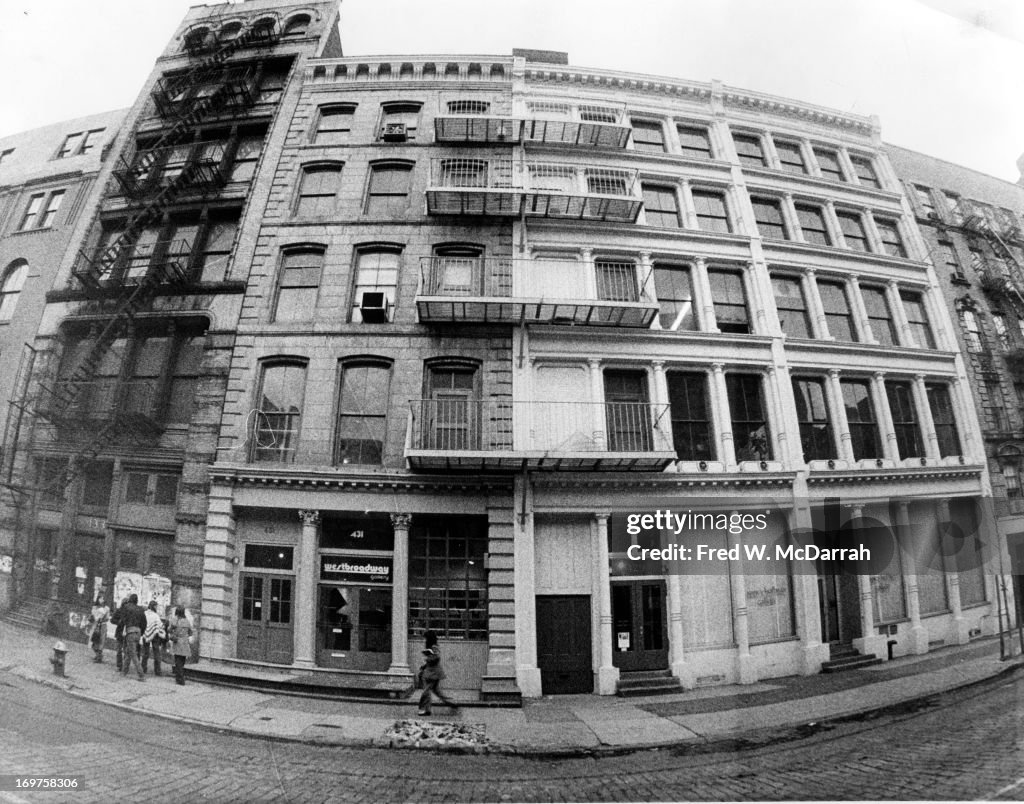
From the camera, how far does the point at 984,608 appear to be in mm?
9414

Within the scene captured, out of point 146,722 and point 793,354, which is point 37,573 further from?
point 793,354

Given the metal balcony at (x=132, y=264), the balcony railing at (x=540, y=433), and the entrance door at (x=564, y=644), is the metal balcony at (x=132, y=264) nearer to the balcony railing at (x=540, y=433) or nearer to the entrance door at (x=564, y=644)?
the balcony railing at (x=540, y=433)

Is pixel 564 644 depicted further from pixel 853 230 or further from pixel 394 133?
pixel 394 133

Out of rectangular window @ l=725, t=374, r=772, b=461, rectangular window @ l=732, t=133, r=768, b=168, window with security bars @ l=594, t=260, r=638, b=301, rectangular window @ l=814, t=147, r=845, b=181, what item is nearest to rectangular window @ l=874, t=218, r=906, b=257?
rectangular window @ l=814, t=147, r=845, b=181

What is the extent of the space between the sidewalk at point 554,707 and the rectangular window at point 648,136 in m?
12.7

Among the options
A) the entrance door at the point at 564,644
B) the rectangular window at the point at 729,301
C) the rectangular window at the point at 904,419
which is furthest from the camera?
the rectangular window at the point at 729,301

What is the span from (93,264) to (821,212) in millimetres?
16421

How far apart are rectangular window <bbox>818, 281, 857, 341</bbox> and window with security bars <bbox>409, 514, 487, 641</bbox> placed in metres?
9.78

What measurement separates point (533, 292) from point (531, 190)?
2.36 m

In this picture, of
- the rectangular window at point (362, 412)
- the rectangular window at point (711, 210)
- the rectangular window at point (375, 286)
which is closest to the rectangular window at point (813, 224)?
the rectangular window at point (711, 210)

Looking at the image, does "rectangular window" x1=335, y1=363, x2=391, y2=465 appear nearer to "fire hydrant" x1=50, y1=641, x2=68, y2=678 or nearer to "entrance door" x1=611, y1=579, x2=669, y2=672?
"fire hydrant" x1=50, y1=641, x2=68, y2=678

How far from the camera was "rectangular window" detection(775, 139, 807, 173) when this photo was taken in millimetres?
11805

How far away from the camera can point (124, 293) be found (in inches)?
287

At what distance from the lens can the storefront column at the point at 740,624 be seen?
8.59 m
